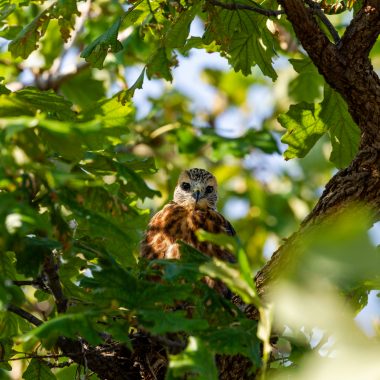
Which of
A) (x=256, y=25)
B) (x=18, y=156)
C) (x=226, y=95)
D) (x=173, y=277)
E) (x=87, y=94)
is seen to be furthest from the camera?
(x=226, y=95)

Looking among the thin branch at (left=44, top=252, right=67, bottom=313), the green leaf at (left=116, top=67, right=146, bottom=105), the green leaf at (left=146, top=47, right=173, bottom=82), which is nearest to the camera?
the thin branch at (left=44, top=252, right=67, bottom=313)

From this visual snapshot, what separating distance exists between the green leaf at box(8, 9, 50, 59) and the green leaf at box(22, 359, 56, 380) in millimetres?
1668

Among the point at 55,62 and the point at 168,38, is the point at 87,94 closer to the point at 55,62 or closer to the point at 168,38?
the point at 55,62

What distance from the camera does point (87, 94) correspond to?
8602mm

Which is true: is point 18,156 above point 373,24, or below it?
below

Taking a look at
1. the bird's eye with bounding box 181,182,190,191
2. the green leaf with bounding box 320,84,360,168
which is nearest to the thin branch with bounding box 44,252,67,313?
the green leaf with bounding box 320,84,360,168

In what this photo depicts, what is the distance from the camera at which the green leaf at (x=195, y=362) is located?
2.89 metres

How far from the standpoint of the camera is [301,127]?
4.91m

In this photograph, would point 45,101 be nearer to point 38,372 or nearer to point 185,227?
point 38,372

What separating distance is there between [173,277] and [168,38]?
196cm

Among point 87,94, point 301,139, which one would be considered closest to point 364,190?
point 301,139

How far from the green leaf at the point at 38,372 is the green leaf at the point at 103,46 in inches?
62.9

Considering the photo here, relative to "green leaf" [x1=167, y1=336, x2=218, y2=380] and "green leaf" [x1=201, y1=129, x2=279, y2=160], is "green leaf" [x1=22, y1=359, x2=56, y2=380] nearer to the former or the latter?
"green leaf" [x1=167, y1=336, x2=218, y2=380]

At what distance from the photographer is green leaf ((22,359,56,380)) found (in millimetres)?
4332
